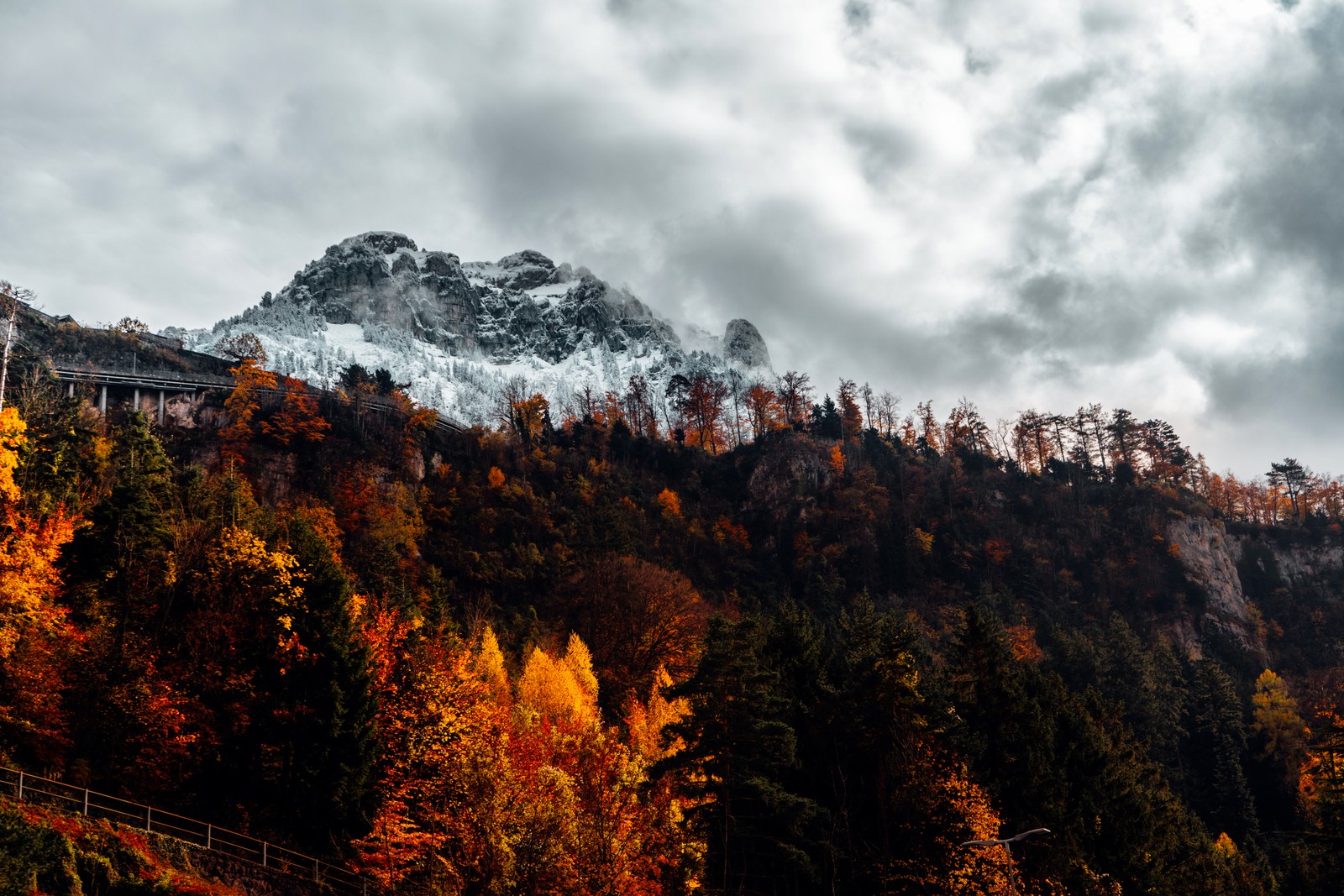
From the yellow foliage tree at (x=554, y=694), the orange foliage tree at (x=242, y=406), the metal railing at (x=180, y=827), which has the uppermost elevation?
the orange foliage tree at (x=242, y=406)

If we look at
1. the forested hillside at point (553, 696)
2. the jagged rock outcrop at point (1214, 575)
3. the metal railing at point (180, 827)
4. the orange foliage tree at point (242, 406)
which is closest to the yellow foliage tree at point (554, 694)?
the forested hillside at point (553, 696)

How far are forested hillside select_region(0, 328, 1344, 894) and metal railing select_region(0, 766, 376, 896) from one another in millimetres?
986

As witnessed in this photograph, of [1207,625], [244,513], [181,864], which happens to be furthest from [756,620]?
[1207,625]

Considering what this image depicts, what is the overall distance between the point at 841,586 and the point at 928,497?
68.9 ft

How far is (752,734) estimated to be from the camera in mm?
27188

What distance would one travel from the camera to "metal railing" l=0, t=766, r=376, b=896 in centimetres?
2086

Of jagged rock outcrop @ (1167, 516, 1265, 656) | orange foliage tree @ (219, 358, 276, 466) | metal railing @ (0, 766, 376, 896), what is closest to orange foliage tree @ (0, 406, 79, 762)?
metal railing @ (0, 766, 376, 896)

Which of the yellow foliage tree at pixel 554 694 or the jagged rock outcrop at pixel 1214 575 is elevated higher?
the jagged rock outcrop at pixel 1214 575

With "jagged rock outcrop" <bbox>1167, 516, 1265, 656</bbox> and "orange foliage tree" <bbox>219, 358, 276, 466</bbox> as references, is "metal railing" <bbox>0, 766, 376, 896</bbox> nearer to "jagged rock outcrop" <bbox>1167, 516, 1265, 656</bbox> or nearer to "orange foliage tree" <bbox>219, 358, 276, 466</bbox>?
"orange foliage tree" <bbox>219, 358, 276, 466</bbox>

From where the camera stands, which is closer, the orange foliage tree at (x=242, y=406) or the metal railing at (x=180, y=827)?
the metal railing at (x=180, y=827)

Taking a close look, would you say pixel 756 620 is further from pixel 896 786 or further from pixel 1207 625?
pixel 1207 625

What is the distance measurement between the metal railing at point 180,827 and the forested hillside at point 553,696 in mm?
986

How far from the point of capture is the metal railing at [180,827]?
68.4 feet

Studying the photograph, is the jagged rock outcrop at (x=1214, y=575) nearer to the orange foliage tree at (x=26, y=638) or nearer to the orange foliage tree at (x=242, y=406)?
the orange foliage tree at (x=26, y=638)
